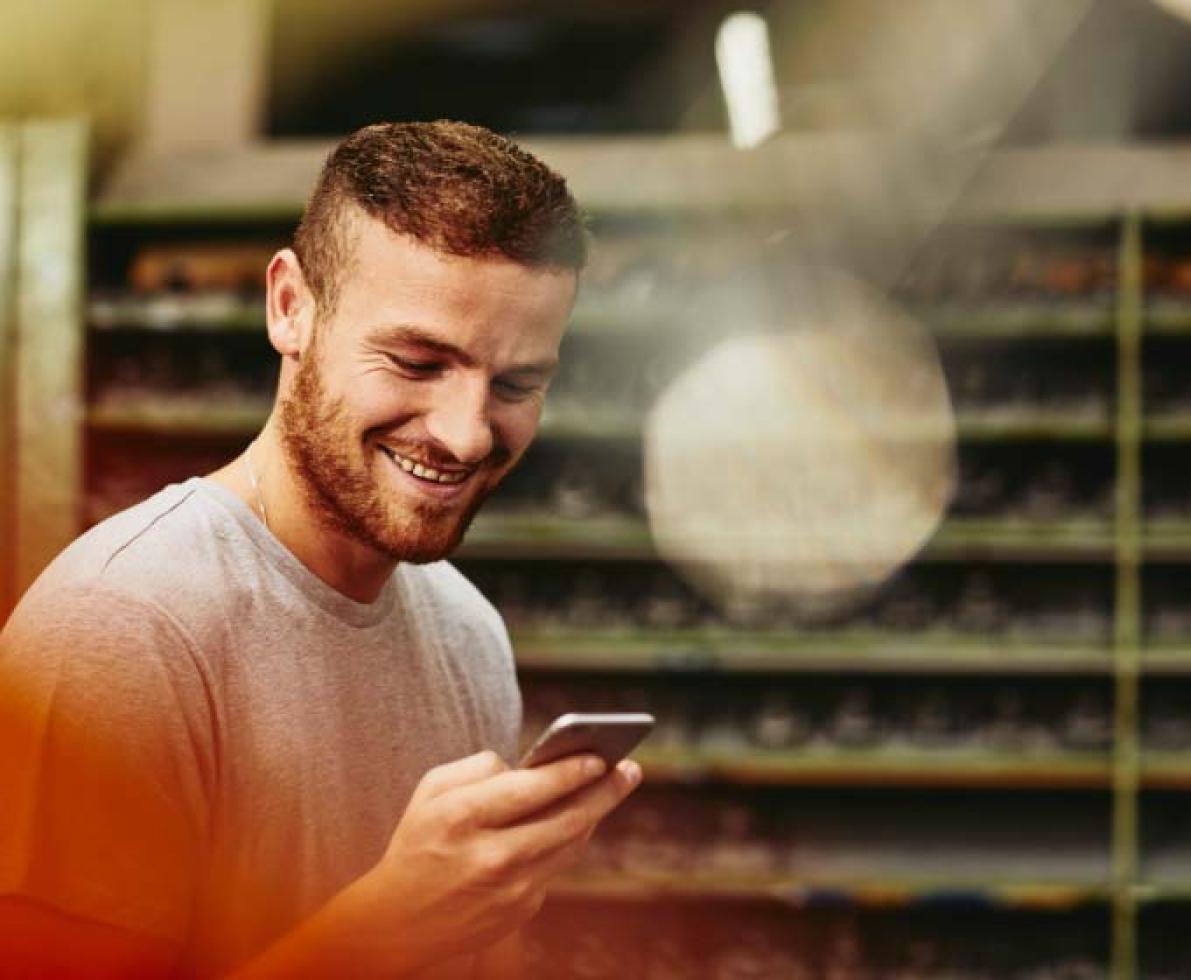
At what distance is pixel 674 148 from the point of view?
13.2 feet

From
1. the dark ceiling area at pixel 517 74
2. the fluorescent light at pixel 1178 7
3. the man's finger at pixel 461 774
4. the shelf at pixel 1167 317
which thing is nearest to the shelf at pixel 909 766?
the shelf at pixel 1167 317

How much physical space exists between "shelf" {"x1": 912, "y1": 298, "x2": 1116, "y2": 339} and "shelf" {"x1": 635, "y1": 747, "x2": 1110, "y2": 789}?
1161 millimetres

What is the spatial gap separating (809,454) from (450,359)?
286 centimetres

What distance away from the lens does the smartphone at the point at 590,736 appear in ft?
3.25

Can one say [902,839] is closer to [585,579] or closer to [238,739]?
[585,579]

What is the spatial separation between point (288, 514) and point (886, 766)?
294cm

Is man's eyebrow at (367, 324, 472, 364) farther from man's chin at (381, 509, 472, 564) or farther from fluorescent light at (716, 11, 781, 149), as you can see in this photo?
fluorescent light at (716, 11, 781, 149)

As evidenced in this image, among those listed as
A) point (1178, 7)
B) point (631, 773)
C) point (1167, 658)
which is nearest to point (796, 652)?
point (1167, 658)

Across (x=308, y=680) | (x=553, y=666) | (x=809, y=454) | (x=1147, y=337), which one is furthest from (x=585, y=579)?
(x=308, y=680)

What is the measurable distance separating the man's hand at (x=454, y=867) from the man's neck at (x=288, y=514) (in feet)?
0.83

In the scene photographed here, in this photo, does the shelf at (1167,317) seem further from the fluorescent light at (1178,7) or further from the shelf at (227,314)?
the shelf at (227,314)

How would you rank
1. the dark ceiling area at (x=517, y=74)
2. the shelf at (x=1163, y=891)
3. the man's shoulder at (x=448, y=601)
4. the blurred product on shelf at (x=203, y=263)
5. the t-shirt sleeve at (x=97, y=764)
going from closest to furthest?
the t-shirt sleeve at (x=97, y=764) → the man's shoulder at (x=448, y=601) → the shelf at (x=1163, y=891) → the blurred product on shelf at (x=203, y=263) → the dark ceiling area at (x=517, y=74)

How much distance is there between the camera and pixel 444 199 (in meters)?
1.07

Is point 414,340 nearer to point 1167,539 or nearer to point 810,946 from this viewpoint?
point 1167,539
